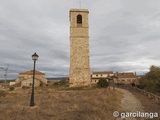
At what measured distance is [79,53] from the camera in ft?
106

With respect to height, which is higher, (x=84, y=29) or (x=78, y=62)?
(x=84, y=29)

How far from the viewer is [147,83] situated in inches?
867

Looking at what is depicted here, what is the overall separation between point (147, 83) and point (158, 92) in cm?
210

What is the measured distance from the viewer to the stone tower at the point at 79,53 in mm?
31816

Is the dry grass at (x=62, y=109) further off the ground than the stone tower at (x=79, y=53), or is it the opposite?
the stone tower at (x=79, y=53)

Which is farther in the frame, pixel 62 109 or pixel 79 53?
pixel 79 53

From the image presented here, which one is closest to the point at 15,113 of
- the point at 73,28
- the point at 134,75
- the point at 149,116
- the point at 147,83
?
the point at 149,116

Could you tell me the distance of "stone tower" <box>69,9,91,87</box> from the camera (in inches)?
1253

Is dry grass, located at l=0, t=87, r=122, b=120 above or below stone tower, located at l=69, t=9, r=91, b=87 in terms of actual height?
below

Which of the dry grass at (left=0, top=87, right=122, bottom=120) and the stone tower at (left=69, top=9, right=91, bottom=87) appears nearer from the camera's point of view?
the dry grass at (left=0, top=87, right=122, bottom=120)

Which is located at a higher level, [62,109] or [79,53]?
[79,53]

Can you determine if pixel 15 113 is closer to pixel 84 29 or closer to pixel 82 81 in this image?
pixel 82 81

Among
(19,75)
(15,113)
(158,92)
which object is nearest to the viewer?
(15,113)

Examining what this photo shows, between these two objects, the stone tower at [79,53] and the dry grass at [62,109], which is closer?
the dry grass at [62,109]
